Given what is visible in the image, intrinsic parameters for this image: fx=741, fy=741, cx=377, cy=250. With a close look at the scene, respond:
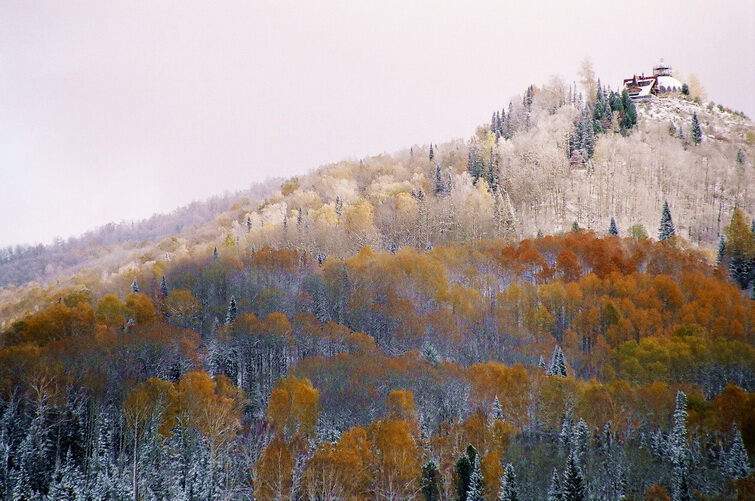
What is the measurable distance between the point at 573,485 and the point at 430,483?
357 inches

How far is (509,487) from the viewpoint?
154ft

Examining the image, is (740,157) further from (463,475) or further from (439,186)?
(463,475)

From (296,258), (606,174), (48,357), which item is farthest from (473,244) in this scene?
(48,357)

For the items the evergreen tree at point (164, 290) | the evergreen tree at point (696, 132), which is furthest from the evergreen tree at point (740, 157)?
the evergreen tree at point (164, 290)

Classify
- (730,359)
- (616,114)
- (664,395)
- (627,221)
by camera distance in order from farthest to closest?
(616,114), (627,221), (730,359), (664,395)

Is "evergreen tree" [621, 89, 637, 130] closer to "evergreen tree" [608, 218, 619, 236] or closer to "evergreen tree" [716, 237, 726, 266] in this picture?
"evergreen tree" [608, 218, 619, 236]

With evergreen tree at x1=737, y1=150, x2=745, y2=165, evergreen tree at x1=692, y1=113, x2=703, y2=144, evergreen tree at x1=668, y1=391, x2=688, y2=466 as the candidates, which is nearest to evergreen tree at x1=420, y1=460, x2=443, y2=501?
evergreen tree at x1=668, y1=391, x2=688, y2=466

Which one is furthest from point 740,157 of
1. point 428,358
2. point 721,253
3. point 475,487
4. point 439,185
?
point 475,487

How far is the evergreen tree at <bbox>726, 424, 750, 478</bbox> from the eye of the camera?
4884 centimetres

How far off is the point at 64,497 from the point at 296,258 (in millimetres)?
49712

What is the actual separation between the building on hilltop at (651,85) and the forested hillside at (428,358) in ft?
97.9

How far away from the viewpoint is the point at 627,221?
113 meters

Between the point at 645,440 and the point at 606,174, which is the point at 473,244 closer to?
the point at 606,174

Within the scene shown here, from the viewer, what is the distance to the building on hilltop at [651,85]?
150 m
